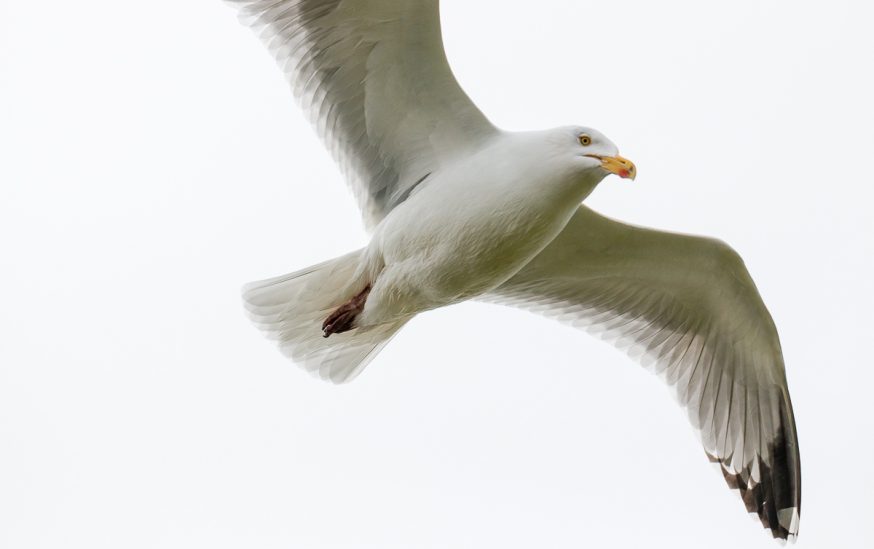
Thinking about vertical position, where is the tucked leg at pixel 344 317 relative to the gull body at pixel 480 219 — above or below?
below

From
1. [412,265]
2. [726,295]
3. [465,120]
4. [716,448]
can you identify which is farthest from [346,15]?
[716,448]

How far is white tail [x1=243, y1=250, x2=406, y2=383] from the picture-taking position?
7.88 m

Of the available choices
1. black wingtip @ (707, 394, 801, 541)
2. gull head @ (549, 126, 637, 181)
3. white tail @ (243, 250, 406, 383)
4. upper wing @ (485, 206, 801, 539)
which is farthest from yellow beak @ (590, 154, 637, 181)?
black wingtip @ (707, 394, 801, 541)

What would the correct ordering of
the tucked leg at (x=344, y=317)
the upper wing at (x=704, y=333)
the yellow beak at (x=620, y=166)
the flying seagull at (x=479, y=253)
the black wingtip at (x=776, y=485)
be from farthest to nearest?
the black wingtip at (x=776, y=485) < the upper wing at (x=704, y=333) < the tucked leg at (x=344, y=317) < the flying seagull at (x=479, y=253) < the yellow beak at (x=620, y=166)

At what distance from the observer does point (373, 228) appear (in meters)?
7.87

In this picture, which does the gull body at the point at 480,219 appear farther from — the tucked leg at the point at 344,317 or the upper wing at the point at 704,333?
the upper wing at the point at 704,333

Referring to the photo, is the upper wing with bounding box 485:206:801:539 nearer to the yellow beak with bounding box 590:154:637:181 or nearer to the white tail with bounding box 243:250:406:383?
the white tail with bounding box 243:250:406:383

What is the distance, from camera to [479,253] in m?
7.11

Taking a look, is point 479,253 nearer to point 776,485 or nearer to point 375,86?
point 375,86

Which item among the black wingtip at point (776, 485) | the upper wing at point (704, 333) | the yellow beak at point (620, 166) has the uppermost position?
the yellow beak at point (620, 166)

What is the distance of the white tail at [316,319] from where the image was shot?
25.8ft

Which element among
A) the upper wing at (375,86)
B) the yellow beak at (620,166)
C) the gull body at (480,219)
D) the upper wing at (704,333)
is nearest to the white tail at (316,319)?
the gull body at (480,219)

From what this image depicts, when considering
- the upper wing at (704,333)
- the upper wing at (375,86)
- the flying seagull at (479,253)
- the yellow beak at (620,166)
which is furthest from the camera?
the upper wing at (704,333)

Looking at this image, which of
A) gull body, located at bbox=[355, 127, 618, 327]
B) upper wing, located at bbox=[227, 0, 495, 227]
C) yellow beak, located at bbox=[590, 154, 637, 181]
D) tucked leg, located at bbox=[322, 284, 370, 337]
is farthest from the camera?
tucked leg, located at bbox=[322, 284, 370, 337]
